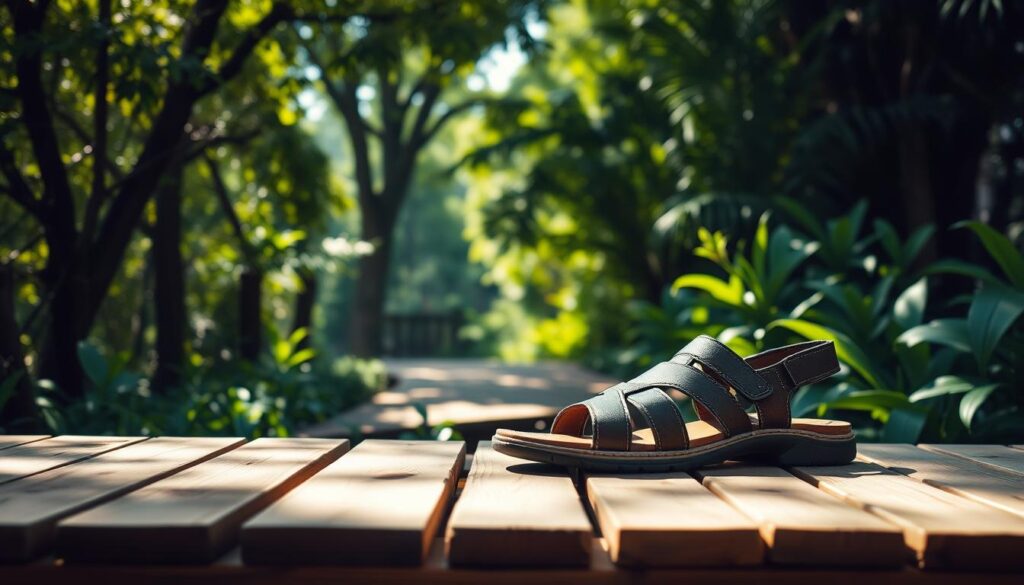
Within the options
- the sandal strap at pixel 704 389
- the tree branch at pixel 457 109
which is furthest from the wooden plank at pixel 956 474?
the tree branch at pixel 457 109

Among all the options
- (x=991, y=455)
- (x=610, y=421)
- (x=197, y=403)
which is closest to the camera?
(x=610, y=421)

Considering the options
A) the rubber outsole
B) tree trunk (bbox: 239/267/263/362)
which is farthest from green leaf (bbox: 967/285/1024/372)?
tree trunk (bbox: 239/267/263/362)

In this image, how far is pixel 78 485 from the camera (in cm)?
156

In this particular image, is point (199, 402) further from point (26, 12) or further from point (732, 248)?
point (732, 248)

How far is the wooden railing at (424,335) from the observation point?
21.1 m

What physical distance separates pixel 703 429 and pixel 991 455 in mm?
739

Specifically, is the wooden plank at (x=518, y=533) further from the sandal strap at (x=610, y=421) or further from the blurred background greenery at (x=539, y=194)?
the blurred background greenery at (x=539, y=194)

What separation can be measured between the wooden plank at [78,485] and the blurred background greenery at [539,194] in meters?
1.57

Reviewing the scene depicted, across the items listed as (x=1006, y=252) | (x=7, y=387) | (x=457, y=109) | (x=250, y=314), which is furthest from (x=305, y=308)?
(x=457, y=109)

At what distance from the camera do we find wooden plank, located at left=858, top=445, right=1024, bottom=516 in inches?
61.3

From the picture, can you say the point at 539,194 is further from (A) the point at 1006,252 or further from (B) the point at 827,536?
(B) the point at 827,536

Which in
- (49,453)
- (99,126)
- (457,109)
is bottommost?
(49,453)

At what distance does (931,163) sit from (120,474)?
7.35 meters

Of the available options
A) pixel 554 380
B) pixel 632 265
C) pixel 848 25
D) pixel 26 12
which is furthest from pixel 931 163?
pixel 26 12
